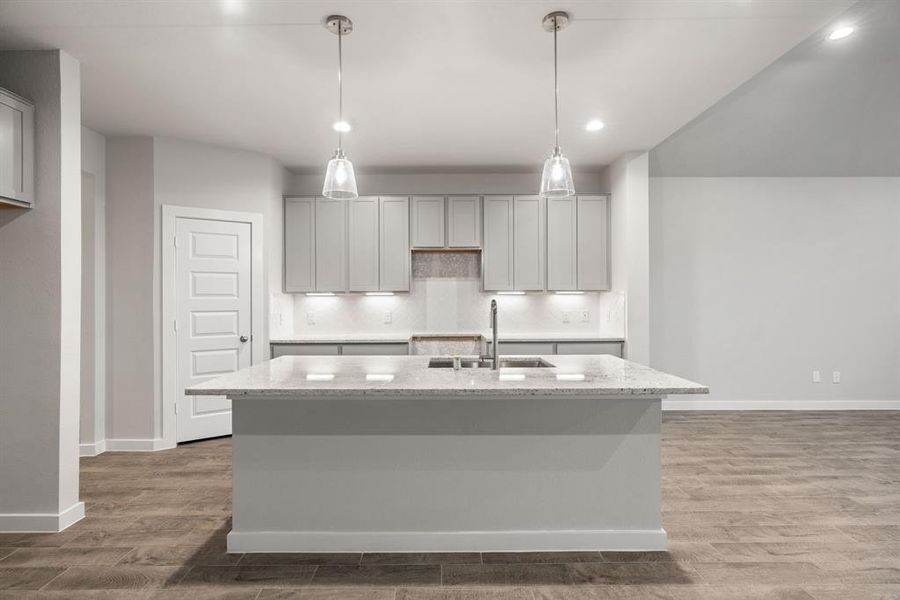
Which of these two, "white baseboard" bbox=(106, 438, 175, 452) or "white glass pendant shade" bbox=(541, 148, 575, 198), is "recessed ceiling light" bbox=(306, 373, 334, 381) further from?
"white baseboard" bbox=(106, 438, 175, 452)

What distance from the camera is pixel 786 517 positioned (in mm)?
3072

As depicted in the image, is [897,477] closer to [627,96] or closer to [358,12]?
[627,96]

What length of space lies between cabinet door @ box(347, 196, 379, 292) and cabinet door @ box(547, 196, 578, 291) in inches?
70.7

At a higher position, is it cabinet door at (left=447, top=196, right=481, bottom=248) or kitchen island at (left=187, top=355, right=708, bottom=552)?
cabinet door at (left=447, top=196, right=481, bottom=248)

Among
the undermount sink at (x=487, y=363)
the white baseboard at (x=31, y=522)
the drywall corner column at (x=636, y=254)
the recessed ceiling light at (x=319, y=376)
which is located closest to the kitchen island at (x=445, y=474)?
the recessed ceiling light at (x=319, y=376)

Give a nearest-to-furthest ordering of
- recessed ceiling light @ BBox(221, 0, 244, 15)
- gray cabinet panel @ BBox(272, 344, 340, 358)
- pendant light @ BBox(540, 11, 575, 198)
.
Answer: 1. recessed ceiling light @ BBox(221, 0, 244, 15)
2. pendant light @ BBox(540, 11, 575, 198)
3. gray cabinet panel @ BBox(272, 344, 340, 358)

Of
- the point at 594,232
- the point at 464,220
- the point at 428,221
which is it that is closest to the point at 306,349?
the point at 428,221

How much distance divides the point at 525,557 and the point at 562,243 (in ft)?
11.6

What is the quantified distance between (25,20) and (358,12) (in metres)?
1.68

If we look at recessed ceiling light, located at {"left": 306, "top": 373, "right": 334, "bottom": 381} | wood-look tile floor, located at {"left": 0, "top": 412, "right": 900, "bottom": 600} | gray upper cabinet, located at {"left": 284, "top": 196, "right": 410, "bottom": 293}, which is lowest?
wood-look tile floor, located at {"left": 0, "top": 412, "right": 900, "bottom": 600}

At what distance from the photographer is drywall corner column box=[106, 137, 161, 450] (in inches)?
177

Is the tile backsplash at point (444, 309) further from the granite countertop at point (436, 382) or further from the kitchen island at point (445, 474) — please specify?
the kitchen island at point (445, 474)

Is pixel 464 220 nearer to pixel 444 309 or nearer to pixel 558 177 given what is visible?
pixel 444 309

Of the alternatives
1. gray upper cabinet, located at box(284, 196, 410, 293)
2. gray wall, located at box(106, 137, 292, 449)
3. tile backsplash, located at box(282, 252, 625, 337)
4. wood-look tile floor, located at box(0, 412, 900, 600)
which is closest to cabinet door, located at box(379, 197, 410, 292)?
gray upper cabinet, located at box(284, 196, 410, 293)
